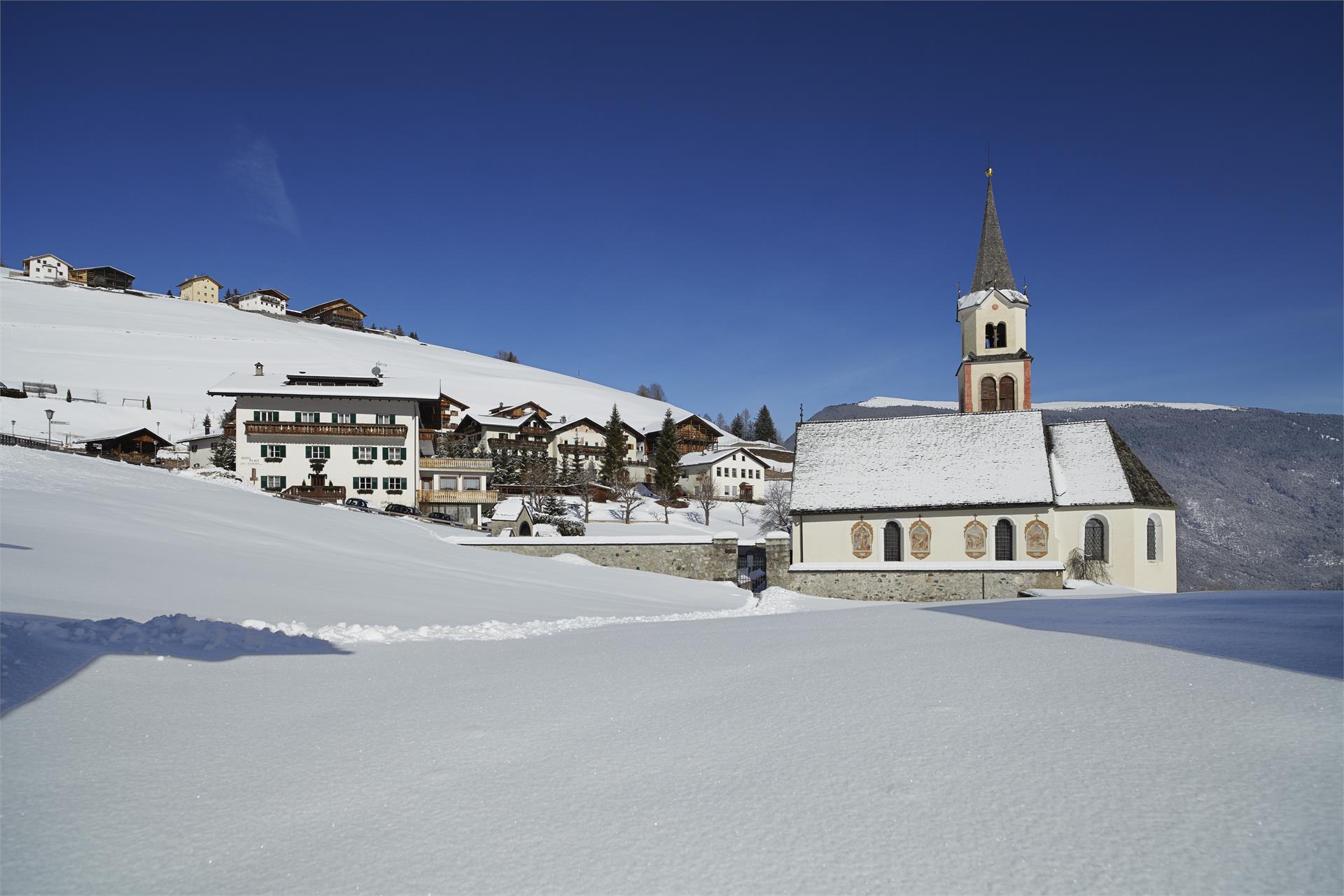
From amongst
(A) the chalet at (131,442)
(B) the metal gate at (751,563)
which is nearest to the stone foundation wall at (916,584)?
(B) the metal gate at (751,563)

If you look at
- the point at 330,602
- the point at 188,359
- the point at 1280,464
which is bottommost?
the point at 330,602

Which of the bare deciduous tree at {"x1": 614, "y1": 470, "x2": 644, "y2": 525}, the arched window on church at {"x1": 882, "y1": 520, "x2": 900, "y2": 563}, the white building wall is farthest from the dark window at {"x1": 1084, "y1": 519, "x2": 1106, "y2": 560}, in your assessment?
the white building wall

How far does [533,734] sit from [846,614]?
1046 cm

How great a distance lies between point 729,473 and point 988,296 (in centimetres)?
4556

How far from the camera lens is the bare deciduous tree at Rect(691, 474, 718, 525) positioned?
218 feet

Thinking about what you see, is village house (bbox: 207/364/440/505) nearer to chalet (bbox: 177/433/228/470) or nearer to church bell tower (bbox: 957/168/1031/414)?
chalet (bbox: 177/433/228/470)

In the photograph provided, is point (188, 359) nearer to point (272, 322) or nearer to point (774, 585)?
point (272, 322)

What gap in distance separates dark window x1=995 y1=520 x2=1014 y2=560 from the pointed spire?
51.3 feet

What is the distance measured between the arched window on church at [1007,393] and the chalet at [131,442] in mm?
67396

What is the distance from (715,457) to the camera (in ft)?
281

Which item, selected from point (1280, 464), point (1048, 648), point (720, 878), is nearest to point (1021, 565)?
point (1048, 648)

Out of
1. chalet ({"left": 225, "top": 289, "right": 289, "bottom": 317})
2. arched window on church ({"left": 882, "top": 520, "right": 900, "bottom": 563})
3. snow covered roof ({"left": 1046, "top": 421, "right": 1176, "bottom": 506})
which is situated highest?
chalet ({"left": 225, "top": 289, "right": 289, "bottom": 317})

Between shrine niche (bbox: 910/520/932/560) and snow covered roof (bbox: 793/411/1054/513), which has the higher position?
snow covered roof (bbox: 793/411/1054/513)

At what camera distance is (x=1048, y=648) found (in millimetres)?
7645
